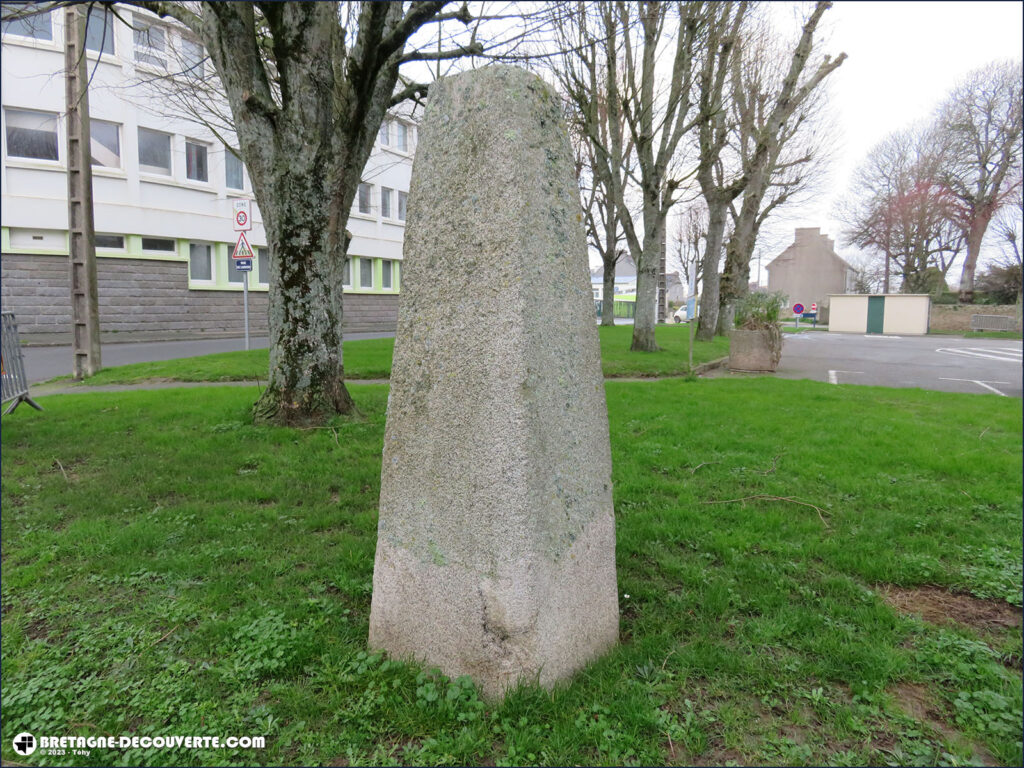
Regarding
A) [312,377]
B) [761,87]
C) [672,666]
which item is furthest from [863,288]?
[672,666]

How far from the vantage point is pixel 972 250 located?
3422 mm

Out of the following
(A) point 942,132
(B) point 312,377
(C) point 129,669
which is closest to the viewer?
(C) point 129,669

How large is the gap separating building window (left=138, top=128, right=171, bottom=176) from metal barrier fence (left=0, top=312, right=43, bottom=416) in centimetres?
1492

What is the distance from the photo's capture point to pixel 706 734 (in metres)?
1.98

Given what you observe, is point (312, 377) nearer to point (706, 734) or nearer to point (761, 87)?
point (706, 734)

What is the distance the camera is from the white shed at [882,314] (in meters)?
4.70

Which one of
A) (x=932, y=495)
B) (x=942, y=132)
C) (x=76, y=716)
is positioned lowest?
(x=76, y=716)

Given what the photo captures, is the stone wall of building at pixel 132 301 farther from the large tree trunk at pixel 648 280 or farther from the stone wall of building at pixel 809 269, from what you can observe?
the stone wall of building at pixel 809 269

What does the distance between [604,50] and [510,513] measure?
14.0 m

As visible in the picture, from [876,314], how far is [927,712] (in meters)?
8.64

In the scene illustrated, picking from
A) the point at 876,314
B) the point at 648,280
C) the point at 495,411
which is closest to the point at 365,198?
the point at 648,280

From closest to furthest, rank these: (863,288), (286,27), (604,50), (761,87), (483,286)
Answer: (483,286)
(286,27)
(604,50)
(761,87)
(863,288)

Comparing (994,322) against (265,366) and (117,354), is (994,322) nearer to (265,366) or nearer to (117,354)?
(265,366)

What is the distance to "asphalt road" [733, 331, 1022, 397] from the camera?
5038 mm
